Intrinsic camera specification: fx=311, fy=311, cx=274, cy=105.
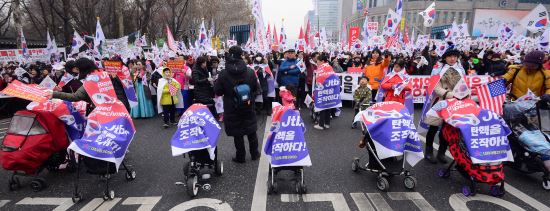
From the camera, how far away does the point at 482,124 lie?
3936 mm

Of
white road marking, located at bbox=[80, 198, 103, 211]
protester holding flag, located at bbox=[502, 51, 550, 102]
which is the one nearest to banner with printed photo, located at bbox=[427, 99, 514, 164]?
protester holding flag, located at bbox=[502, 51, 550, 102]

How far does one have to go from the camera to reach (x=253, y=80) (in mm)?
5020

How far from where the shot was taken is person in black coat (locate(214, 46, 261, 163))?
4754mm

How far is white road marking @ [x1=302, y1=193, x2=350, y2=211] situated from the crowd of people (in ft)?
4.57

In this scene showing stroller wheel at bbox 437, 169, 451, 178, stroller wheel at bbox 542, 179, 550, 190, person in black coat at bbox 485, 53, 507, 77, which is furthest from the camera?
person in black coat at bbox 485, 53, 507, 77

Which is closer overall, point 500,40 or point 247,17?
point 500,40

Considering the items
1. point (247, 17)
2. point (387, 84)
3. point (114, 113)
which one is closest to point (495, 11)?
point (247, 17)

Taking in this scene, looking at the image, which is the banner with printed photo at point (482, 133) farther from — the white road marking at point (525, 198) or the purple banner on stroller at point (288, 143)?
the purple banner on stroller at point (288, 143)

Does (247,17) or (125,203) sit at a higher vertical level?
(247,17)

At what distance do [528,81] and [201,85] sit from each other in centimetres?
647

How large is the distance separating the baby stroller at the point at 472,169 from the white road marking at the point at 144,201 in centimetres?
398

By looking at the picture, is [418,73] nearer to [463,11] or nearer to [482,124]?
[482,124]

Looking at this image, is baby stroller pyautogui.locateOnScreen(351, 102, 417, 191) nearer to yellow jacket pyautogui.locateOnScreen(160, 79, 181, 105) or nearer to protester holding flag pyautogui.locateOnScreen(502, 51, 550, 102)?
protester holding flag pyautogui.locateOnScreen(502, 51, 550, 102)

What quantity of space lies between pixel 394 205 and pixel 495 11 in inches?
3373
